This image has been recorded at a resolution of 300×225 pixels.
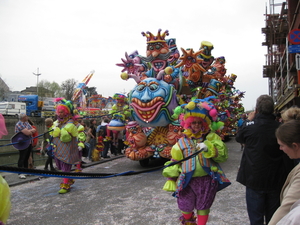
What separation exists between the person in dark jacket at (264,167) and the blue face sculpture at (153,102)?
11.9 feet

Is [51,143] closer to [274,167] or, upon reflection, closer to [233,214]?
[233,214]

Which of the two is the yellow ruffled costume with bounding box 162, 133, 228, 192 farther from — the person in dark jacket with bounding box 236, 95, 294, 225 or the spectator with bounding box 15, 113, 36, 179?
the spectator with bounding box 15, 113, 36, 179

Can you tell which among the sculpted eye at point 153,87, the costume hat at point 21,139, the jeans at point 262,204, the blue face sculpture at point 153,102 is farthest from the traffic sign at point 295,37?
the costume hat at point 21,139

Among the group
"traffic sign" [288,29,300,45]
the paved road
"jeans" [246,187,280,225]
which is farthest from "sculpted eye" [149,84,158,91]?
"jeans" [246,187,280,225]

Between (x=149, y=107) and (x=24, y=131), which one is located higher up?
(x=149, y=107)

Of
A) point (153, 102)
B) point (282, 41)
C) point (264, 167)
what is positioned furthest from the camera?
point (282, 41)

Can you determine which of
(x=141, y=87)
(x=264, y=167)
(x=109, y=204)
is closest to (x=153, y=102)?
(x=141, y=87)

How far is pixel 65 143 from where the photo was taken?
216 inches

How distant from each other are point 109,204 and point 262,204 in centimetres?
276

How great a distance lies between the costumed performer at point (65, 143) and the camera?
5.40 meters

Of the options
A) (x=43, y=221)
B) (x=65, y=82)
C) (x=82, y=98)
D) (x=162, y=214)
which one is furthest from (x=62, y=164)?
(x=65, y=82)

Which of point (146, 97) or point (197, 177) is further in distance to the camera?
point (146, 97)

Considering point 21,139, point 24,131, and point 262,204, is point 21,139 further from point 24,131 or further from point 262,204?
point 262,204

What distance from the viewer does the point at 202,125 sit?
332cm
